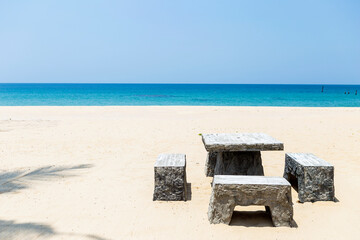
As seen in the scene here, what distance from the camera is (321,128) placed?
1105 centimetres

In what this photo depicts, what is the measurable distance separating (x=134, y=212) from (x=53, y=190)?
1620 millimetres

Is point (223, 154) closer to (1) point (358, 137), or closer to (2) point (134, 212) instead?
(2) point (134, 212)

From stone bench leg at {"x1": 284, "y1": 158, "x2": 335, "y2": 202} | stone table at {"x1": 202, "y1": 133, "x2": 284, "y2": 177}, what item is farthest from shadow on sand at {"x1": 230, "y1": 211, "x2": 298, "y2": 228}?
stone table at {"x1": 202, "y1": 133, "x2": 284, "y2": 177}

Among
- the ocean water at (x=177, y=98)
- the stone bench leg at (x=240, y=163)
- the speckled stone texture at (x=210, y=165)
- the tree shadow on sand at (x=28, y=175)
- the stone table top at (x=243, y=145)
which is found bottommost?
the ocean water at (x=177, y=98)

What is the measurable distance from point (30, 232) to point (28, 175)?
7.87ft

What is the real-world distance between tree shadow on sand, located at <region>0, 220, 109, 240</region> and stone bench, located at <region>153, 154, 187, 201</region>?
3.80 ft

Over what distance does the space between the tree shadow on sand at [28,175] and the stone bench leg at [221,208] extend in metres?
3.09

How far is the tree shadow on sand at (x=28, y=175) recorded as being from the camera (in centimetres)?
512

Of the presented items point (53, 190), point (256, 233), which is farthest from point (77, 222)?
point (256, 233)

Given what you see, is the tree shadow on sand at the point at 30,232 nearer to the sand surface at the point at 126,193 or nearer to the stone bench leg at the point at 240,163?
the sand surface at the point at 126,193

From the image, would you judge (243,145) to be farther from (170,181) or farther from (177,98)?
(177,98)

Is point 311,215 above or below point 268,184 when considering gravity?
below

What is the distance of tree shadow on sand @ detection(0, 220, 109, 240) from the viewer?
343cm

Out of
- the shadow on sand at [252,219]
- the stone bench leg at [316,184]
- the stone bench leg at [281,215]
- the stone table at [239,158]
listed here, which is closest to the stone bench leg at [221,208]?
the shadow on sand at [252,219]
